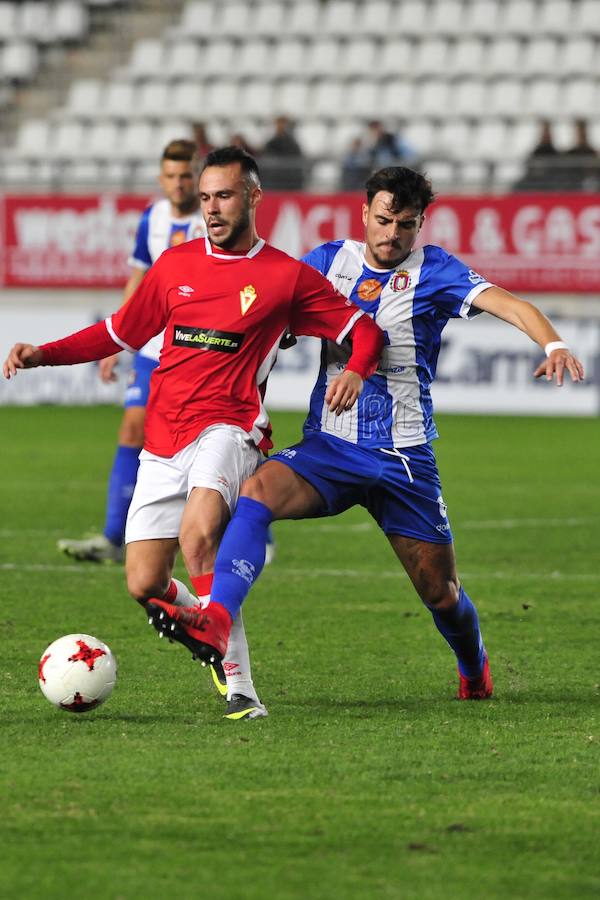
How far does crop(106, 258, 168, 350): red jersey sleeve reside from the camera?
571 cm

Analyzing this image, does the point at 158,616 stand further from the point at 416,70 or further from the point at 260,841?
the point at 416,70

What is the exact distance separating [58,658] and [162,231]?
4294mm

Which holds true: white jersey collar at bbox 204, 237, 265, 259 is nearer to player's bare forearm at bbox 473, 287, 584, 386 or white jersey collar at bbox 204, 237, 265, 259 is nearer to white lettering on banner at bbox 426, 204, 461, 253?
player's bare forearm at bbox 473, 287, 584, 386

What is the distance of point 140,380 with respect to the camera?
9.02 m

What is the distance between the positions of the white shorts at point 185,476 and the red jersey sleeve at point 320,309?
0.45 m

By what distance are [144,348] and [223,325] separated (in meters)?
3.54

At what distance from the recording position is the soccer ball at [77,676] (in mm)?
5352

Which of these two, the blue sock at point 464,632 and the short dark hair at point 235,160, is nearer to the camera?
the short dark hair at point 235,160

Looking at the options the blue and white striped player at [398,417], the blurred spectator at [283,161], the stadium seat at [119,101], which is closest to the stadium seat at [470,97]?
the blurred spectator at [283,161]

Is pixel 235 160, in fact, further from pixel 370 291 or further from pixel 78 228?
pixel 78 228

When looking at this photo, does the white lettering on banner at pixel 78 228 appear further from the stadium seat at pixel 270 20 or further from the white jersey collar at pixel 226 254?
the white jersey collar at pixel 226 254

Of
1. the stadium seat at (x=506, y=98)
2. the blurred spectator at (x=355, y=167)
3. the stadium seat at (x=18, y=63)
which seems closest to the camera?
the blurred spectator at (x=355, y=167)

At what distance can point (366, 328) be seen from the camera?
558 centimetres

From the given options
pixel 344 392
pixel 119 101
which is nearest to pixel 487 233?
pixel 119 101
